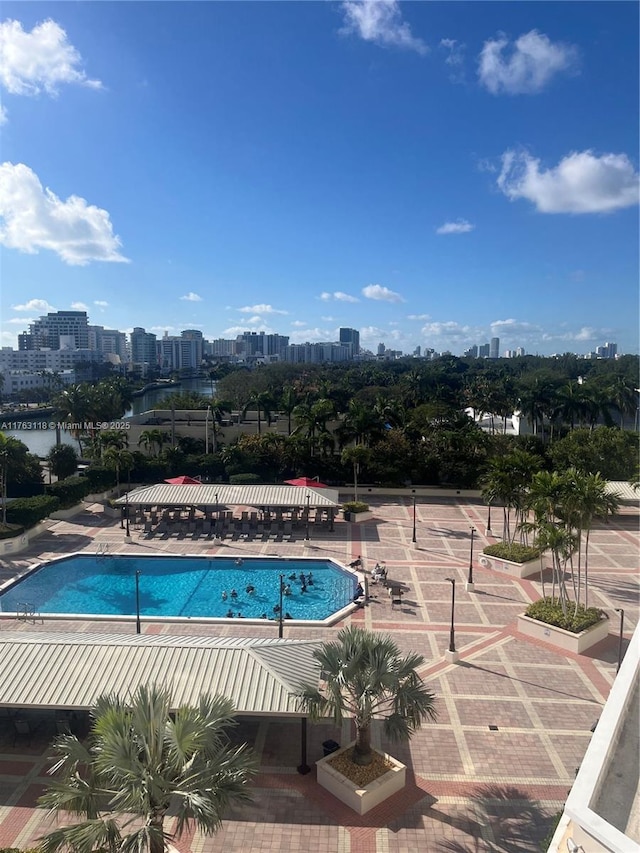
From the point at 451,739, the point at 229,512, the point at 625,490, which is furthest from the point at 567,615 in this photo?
the point at 229,512

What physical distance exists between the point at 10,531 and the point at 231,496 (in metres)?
12.8

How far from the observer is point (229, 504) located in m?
35.8

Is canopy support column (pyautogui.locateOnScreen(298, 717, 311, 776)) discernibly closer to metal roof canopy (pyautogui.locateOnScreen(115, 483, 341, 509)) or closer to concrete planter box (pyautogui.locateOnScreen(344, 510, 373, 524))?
metal roof canopy (pyautogui.locateOnScreen(115, 483, 341, 509))

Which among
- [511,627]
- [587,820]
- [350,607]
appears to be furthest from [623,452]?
[587,820]

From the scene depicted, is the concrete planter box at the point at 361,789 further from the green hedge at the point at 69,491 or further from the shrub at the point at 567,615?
the green hedge at the point at 69,491

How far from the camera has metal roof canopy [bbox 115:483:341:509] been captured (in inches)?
1414

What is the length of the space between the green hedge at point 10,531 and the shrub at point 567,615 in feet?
90.7

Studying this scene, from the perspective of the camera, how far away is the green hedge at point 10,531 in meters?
32.6

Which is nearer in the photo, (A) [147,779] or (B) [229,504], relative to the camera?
(A) [147,779]

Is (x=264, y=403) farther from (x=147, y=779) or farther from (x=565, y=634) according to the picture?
(x=147, y=779)

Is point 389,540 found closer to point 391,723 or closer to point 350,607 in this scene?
point 350,607

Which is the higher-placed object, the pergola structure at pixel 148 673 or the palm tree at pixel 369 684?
the palm tree at pixel 369 684

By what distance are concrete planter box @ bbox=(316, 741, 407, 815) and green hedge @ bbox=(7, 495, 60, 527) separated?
26.6 meters

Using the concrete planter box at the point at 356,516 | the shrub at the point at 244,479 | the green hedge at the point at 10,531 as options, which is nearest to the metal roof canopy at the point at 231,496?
the concrete planter box at the point at 356,516
